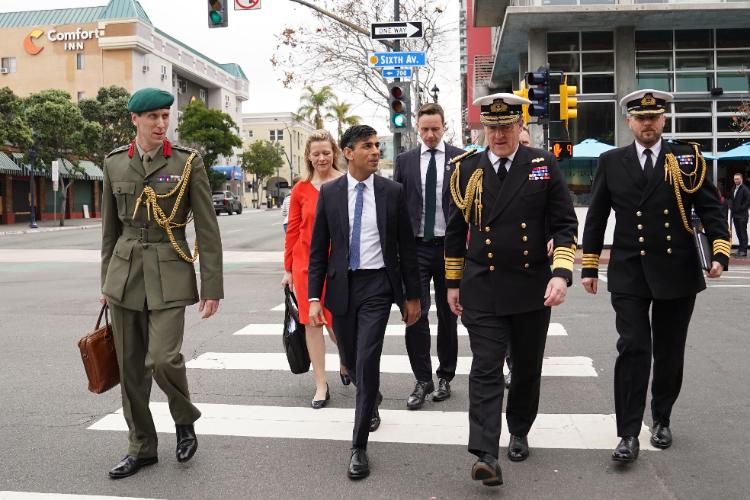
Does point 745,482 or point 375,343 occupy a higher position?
point 375,343

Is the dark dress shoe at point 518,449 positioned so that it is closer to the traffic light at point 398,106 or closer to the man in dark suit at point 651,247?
the man in dark suit at point 651,247

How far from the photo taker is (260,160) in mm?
90938

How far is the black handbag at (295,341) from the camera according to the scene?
236 inches

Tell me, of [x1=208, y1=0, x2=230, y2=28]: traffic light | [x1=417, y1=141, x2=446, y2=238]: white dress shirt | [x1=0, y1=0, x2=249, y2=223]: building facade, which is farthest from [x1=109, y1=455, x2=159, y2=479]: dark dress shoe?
[x1=0, y1=0, x2=249, y2=223]: building facade

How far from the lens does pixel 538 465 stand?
4.43 metres

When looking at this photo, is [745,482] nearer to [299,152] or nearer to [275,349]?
[275,349]

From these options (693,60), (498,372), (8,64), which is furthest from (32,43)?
(498,372)

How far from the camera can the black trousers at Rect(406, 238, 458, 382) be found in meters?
5.66

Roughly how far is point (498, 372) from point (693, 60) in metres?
24.8

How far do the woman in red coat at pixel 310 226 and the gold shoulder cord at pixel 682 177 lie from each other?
2.53m

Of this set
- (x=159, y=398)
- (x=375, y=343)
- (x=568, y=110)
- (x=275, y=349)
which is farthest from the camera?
(x=568, y=110)

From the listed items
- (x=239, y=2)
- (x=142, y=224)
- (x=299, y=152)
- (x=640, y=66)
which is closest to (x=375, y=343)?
(x=142, y=224)

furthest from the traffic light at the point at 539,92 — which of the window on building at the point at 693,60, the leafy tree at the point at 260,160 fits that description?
the leafy tree at the point at 260,160

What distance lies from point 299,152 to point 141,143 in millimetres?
115435
